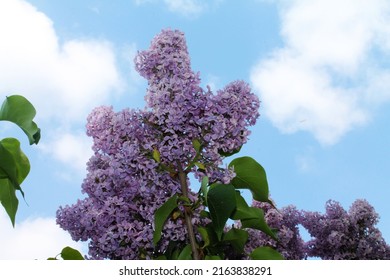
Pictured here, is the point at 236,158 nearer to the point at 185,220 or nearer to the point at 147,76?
the point at 185,220

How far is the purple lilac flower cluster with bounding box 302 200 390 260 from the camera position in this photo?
5.50m

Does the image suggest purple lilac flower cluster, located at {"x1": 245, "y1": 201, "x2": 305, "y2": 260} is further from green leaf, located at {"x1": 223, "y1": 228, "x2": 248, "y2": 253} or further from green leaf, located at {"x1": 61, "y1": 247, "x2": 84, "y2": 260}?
green leaf, located at {"x1": 61, "y1": 247, "x2": 84, "y2": 260}

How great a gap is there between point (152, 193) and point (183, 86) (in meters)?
0.55

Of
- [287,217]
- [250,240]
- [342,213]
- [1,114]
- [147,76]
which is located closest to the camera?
[1,114]

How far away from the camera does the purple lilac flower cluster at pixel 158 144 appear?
9.73ft

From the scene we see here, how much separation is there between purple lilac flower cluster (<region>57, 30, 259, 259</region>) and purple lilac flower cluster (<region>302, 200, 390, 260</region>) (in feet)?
8.69

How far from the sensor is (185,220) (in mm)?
2994

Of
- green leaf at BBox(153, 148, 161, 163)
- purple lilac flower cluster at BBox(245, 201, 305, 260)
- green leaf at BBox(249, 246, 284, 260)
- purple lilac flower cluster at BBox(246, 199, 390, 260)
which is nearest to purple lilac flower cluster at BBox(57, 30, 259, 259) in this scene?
green leaf at BBox(153, 148, 161, 163)

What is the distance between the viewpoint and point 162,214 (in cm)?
287

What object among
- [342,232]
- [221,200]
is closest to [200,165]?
[221,200]

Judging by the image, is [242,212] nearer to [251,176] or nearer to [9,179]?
[251,176]

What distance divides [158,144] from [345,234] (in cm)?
311

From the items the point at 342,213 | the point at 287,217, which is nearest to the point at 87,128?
the point at 287,217

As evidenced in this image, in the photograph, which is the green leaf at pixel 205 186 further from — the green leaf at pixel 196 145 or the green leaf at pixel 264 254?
the green leaf at pixel 264 254
